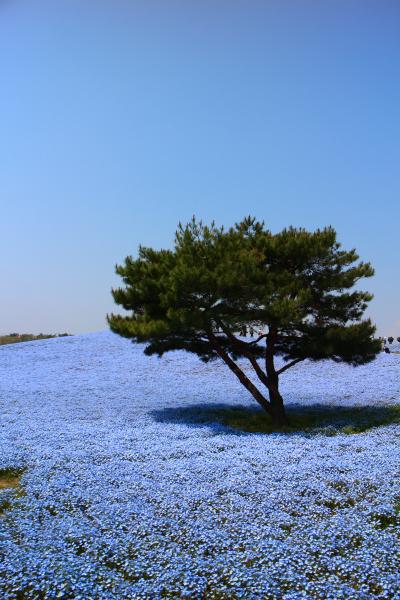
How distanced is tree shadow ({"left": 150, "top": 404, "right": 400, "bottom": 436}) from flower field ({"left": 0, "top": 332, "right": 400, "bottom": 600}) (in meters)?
0.24

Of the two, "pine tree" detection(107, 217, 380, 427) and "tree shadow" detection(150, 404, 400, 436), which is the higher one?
"pine tree" detection(107, 217, 380, 427)

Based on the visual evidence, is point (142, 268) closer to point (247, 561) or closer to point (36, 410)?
point (36, 410)

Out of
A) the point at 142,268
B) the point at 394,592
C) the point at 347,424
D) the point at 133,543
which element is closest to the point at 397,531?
the point at 394,592

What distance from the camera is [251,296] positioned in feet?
52.5

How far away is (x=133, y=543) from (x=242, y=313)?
33.7 feet

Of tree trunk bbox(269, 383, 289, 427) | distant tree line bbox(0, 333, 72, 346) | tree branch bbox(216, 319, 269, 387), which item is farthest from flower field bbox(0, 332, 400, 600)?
distant tree line bbox(0, 333, 72, 346)

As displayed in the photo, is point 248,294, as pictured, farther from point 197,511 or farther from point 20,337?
point 20,337

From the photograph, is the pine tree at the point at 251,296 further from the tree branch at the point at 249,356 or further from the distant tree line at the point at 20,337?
the distant tree line at the point at 20,337

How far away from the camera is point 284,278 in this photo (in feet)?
54.2

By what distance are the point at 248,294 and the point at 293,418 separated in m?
5.39

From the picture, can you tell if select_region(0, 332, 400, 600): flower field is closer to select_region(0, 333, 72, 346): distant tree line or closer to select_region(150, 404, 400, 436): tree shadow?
select_region(150, 404, 400, 436): tree shadow

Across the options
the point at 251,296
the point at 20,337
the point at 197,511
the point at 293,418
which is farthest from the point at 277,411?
the point at 20,337

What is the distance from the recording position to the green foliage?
1576cm

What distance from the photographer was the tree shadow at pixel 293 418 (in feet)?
52.5
